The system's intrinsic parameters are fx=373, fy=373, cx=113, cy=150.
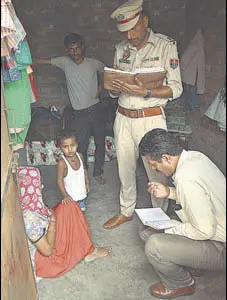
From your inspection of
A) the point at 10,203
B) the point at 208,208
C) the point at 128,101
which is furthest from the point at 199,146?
the point at 10,203

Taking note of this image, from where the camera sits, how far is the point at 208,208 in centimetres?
210

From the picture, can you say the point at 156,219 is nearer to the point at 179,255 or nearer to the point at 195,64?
the point at 179,255

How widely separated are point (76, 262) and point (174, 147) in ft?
4.25

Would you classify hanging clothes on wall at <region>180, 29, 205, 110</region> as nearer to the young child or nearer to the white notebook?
the young child

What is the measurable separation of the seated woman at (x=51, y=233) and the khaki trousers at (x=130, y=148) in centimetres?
58

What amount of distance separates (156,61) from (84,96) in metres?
1.41

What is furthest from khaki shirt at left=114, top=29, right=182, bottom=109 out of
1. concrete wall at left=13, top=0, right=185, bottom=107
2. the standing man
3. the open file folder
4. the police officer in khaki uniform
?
concrete wall at left=13, top=0, right=185, bottom=107

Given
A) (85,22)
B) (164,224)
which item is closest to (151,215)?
(164,224)

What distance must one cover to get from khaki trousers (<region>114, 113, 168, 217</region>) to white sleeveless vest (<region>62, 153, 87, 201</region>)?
37 centimetres

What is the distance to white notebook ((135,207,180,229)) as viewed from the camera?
8.13 feet

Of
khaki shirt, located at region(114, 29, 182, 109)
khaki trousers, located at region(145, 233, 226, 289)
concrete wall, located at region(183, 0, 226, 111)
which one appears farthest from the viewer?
concrete wall, located at region(183, 0, 226, 111)

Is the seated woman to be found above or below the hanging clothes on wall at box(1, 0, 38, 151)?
below

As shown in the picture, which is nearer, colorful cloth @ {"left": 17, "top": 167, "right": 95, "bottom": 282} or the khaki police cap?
colorful cloth @ {"left": 17, "top": 167, "right": 95, "bottom": 282}

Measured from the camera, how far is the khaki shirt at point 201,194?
208 cm
